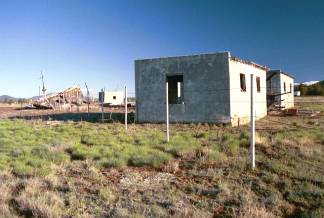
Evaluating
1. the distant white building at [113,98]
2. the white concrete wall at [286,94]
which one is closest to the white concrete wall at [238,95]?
the white concrete wall at [286,94]

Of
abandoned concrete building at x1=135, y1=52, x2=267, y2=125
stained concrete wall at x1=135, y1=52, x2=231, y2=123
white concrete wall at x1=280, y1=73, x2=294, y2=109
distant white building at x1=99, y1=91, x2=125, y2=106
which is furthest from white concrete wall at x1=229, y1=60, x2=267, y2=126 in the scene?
distant white building at x1=99, y1=91, x2=125, y2=106

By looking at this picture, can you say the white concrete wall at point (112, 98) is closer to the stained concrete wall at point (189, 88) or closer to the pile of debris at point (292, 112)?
the pile of debris at point (292, 112)

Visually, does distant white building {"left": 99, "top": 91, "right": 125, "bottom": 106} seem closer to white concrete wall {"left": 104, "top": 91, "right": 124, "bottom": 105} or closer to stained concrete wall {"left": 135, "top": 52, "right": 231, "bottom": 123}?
white concrete wall {"left": 104, "top": 91, "right": 124, "bottom": 105}

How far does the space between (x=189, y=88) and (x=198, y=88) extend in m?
0.48

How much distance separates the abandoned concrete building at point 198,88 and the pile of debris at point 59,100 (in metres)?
21.0

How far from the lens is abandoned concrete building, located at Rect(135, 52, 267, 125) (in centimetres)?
1808

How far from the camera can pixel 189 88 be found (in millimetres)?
18891

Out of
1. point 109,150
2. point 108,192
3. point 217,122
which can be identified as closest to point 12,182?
point 108,192

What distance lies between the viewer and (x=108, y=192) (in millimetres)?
6707

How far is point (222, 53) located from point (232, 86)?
1.67 m

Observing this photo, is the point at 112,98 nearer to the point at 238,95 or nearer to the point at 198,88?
the point at 198,88

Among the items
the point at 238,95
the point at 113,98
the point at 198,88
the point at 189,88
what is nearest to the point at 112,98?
the point at 113,98

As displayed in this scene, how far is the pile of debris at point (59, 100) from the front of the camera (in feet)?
129

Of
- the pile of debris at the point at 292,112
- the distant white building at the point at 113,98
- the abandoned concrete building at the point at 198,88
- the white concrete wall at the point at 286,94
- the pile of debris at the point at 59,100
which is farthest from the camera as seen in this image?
the distant white building at the point at 113,98
